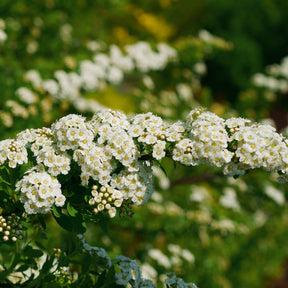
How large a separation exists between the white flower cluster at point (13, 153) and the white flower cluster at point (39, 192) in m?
0.09

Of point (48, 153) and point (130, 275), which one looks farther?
point (130, 275)

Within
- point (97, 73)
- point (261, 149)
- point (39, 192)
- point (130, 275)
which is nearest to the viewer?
point (39, 192)

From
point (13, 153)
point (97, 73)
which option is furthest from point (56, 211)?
point (97, 73)

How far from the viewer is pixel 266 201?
5.79 metres

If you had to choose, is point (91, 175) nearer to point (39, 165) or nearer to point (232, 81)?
point (39, 165)

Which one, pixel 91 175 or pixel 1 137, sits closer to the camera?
pixel 91 175

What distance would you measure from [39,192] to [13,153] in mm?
273

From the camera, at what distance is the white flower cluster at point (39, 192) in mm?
1717

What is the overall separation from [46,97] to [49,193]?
310 centimetres

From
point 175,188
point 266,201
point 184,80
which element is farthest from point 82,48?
point 266,201

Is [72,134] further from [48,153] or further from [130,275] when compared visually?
[130,275]

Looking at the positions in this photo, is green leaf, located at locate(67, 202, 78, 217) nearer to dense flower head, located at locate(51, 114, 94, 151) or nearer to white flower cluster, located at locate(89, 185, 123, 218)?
white flower cluster, located at locate(89, 185, 123, 218)

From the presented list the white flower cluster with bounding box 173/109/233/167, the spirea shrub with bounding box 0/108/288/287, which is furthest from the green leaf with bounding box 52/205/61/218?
the white flower cluster with bounding box 173/109/233/167

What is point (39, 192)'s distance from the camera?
5.56 ft
